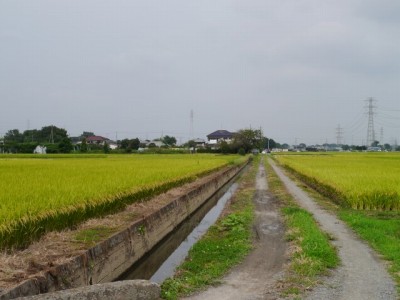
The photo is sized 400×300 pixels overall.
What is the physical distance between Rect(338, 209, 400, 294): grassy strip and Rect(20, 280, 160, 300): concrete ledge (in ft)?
10.5

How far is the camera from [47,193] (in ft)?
24.4

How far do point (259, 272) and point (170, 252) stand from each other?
3103mm

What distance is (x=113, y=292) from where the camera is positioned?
4246mm

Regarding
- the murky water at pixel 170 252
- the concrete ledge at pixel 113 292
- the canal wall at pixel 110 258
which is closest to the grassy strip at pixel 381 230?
the concrete ledge at pixel 113 292

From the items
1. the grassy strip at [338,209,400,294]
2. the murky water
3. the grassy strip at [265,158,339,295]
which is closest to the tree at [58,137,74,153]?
the murky water

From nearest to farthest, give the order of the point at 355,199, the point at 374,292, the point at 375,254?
the point at 374,292 → the point at 375,254 → the point at 355,199

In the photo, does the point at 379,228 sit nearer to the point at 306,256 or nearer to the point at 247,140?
the point at 306,256

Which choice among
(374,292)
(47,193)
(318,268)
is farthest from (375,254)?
(47,193)

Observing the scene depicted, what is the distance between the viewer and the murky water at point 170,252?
717cm

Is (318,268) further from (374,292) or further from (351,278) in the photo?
(374,292)

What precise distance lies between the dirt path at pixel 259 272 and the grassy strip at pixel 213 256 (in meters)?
0.19

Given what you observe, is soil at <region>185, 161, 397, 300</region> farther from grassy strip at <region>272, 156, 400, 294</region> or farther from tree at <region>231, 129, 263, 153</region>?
tree at <region>231, 129, 263, 153</region>

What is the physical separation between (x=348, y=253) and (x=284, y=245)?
1.31 metres

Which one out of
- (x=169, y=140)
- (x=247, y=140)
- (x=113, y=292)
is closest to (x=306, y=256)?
(x=113, y=292)
